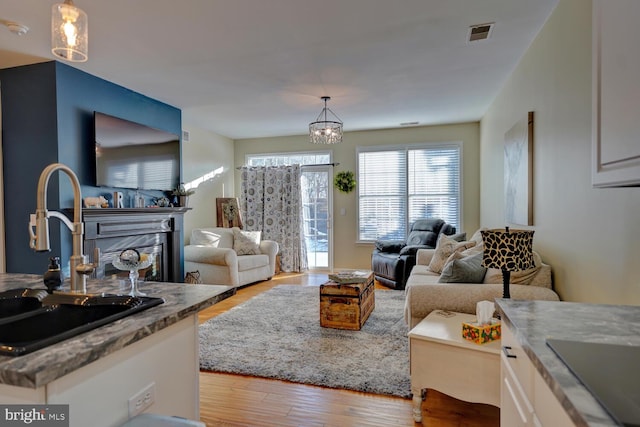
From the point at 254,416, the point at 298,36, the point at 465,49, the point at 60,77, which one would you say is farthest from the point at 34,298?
the point at 465,49

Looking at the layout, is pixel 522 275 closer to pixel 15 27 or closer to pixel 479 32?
pixel 479 32

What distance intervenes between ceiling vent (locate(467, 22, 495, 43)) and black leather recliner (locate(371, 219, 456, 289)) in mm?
2832

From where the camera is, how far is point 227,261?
4832 mm

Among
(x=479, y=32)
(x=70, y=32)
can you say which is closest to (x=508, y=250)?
(x=479, y=32)

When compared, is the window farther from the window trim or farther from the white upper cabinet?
the white upper cabinet

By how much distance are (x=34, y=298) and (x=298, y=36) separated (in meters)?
2.39

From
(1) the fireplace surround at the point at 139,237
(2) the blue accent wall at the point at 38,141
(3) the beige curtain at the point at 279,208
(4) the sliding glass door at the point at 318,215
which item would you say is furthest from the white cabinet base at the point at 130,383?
(4) the sliding glass door at the point at 318,215

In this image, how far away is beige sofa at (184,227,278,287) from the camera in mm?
4906

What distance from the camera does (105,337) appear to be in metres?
0.93

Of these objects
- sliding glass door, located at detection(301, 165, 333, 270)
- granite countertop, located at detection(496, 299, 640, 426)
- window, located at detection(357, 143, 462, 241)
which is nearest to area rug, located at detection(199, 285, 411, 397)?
granite countertop, located at detection(496, 299, 640, 426)

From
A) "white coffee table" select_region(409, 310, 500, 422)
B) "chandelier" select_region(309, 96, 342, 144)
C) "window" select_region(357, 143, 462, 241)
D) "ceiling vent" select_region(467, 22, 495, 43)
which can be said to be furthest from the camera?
"window" select_region(357, 143, 462, 241)

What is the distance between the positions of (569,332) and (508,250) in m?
1.00

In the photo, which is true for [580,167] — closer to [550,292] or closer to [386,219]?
[550,292]

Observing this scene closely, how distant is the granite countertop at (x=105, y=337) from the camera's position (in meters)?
0.74
